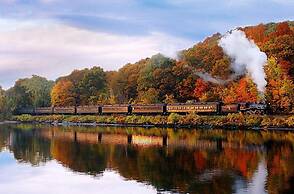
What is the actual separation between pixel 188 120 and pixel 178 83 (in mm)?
20984

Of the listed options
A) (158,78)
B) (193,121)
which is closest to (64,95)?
(158,78)

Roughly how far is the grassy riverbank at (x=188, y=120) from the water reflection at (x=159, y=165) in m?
10.3

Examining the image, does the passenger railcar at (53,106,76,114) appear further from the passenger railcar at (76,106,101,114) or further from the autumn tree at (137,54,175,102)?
the autumn tree at (137,54,175,102)

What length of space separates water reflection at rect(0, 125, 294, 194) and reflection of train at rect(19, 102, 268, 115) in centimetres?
1472

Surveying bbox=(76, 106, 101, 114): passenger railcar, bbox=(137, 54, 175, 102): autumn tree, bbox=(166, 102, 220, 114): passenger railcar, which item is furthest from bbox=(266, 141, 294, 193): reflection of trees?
bbox=(76, 106, 101, 114): passenger railcar

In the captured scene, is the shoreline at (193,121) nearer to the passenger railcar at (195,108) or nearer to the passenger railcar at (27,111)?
the passenger railcar at (195,108)

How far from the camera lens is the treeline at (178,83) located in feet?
196

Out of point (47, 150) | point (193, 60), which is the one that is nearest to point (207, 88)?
point (193, 60)

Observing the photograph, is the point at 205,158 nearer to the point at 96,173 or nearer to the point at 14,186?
the point at 96,173

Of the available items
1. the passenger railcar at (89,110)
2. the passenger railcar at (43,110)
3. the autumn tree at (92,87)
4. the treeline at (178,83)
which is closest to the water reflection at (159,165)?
the treeline at (178,83)

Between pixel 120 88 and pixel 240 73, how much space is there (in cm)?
3489

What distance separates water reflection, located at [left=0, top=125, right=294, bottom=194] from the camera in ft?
69.9

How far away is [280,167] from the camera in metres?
24.9

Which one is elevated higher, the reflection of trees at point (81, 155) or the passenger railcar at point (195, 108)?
the passenger railcar at point (195, 108)
